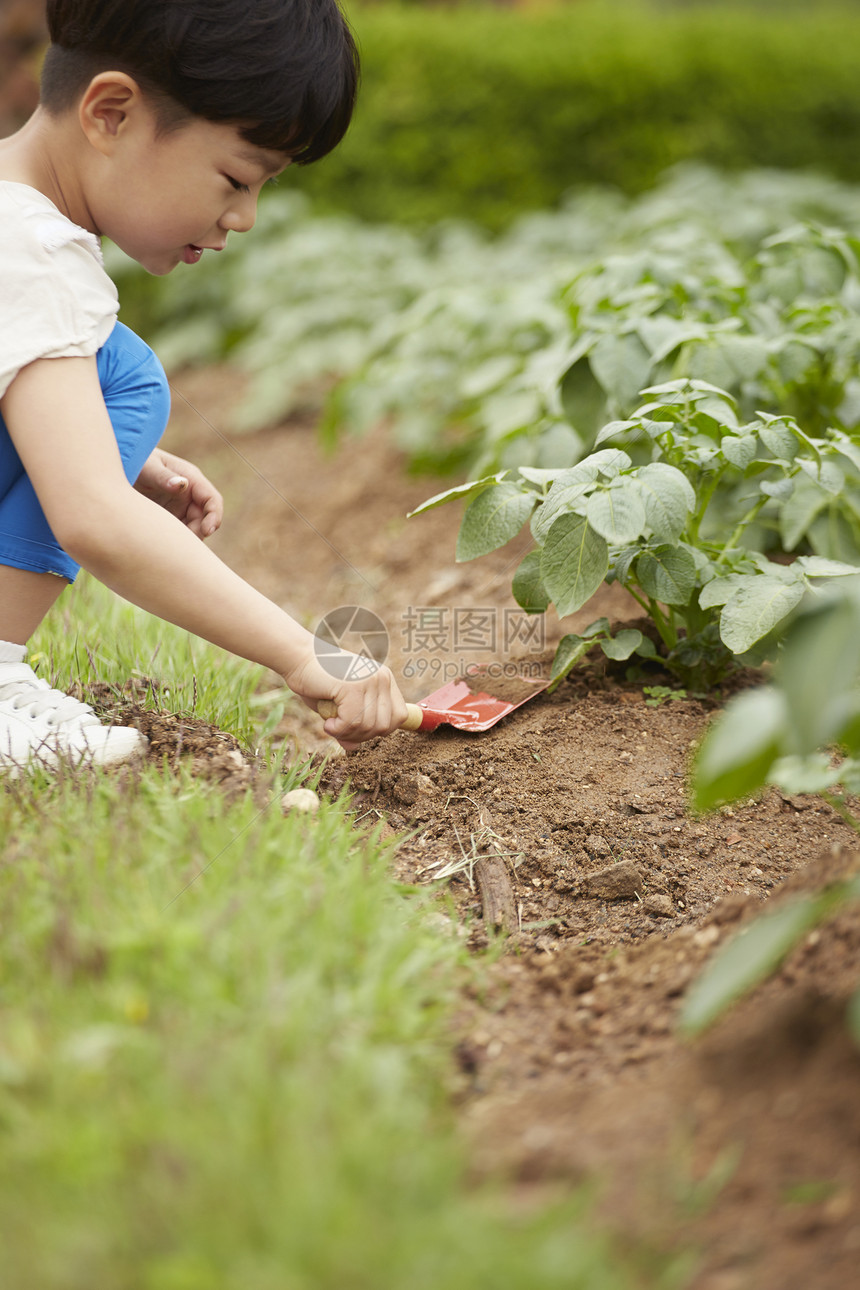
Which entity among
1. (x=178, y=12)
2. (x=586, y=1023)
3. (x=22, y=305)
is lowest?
(x=586, y=1023)

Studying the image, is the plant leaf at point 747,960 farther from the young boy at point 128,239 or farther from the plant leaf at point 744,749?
the young boy at point 128,239

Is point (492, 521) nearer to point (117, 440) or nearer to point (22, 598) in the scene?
point (117, 440)

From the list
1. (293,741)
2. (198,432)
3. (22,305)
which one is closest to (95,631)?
(293,741)

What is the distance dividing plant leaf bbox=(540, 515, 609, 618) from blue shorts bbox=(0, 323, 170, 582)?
0.64 metres

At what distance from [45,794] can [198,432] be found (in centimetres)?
332

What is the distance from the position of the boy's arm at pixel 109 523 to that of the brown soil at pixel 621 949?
0.43 metres

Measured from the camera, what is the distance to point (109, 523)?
1.29 meters

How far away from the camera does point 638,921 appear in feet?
4.77

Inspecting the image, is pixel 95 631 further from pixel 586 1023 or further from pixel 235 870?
pixel 586 1023

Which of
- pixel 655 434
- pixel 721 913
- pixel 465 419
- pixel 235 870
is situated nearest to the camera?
pixel 235 870

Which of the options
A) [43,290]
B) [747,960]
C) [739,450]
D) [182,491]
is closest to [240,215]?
[43,290]

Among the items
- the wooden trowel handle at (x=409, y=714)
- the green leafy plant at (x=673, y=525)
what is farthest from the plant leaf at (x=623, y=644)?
the wooden trowel handle at (x=409, y=714)

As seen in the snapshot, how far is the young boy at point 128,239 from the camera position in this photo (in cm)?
129

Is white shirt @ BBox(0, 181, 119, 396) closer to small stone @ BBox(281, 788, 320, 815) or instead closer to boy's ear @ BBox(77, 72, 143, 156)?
boy's ear @ BBox(77, 72, 143, 156)
